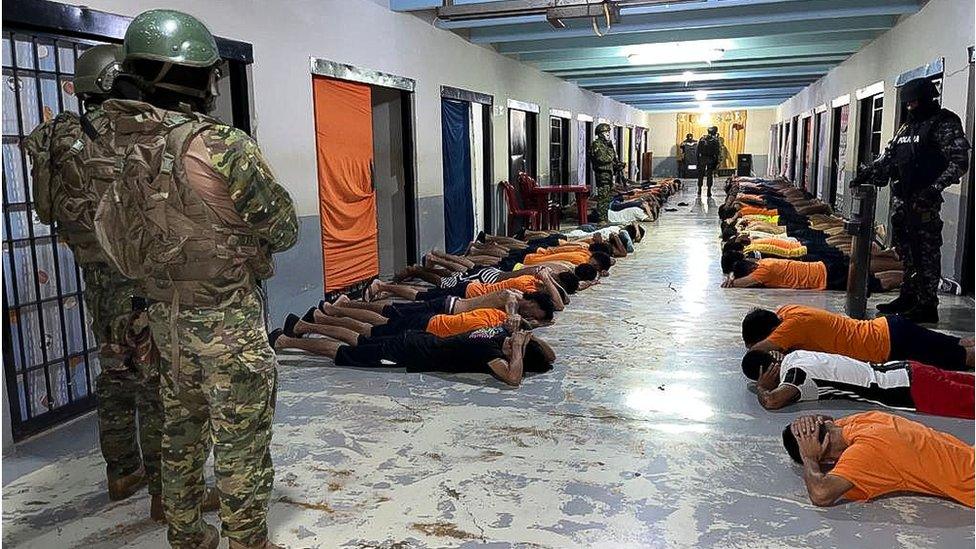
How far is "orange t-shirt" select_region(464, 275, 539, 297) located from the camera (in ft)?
16.6

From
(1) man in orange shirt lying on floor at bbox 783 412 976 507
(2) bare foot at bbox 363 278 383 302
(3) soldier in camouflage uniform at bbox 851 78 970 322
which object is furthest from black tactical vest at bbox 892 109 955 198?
(2) bare foot at bbox 363 278 383 302

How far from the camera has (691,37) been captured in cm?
809

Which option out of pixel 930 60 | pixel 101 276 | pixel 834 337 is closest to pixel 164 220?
pixel 101 276

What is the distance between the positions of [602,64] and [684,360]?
7.57 m

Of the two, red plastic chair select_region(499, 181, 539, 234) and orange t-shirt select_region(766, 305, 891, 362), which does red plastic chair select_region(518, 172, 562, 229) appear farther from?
orange t-shirt select_region(766, 305, 891, 362)

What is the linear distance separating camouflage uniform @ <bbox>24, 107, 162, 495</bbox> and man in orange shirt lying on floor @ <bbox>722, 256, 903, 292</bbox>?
4913 millimetres

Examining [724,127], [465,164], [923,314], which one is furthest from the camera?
[724,127]

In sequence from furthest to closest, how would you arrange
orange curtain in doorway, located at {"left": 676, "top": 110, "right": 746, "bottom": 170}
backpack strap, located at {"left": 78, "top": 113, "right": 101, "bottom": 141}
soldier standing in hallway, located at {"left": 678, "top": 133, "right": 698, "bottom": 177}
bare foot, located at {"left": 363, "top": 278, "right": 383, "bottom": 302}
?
orange curtain in doorway, located at {"left": 676, "top": 110, "right": 746, "bottom": 170} < soldier standing in hallway, located at {"left": 678, "top": 133, "right": 698, "bottom": 177} < bare foot, located at {"left": 363, "top": 278, "right": 383, "bottom": 302} < backpack strap, located at {"left": 78, "top": 113, "right": 101, "bottom": 141}

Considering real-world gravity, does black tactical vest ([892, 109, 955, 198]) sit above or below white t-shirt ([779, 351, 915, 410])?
above

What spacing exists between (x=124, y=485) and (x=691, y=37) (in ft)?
24.6

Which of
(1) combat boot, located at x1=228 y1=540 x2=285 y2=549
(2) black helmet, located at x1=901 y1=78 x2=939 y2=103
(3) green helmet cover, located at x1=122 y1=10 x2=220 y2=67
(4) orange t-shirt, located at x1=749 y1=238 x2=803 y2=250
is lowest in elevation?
(1) combat boot, located at x1=228 y1=540 x2=285 y2=549

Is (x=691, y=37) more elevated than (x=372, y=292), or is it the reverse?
(x=691, y=37)

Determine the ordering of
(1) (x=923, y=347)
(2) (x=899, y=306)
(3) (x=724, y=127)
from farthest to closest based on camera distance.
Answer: (3) (x=724, y=127) → (2) (x=899, y=306) → (1) (x=923, y=347)

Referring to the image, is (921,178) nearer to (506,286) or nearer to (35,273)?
(506,286)
